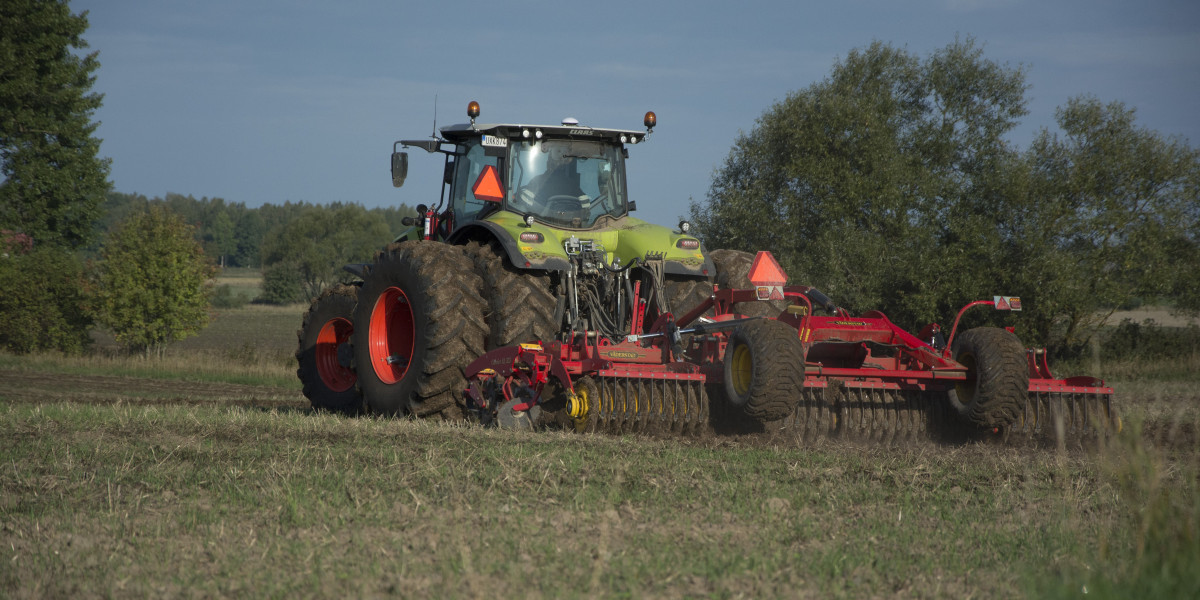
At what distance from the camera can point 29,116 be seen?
86.4ft

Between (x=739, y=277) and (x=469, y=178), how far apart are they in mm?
2573

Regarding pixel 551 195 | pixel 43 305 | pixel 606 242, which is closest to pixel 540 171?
pixel 551 195

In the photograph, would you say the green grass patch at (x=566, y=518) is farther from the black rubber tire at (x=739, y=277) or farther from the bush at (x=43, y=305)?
the bush at (x=43, y=305)

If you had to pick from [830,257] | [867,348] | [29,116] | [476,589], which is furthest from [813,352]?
[29,116]

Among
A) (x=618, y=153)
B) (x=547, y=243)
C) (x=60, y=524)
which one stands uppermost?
(x=618, y=153)

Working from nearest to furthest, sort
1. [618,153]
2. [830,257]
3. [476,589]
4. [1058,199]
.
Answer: [476,589] < [618,153] < [1058,199] < [830,257]

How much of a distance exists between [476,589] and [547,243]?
475 cm

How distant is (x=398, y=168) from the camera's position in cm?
868

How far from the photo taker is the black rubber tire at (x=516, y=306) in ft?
24.3

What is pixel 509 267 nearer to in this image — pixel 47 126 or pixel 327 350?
pixel 327 350

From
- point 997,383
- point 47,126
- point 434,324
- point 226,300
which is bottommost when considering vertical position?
point 226,300

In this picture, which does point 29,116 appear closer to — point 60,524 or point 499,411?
point 499,411

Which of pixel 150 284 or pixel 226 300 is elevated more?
pixel 150 284

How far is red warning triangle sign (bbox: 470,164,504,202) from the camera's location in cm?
808
